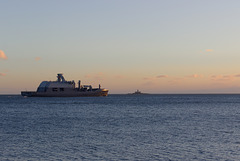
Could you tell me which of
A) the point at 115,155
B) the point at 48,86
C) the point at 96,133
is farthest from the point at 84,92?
the point at 115,155

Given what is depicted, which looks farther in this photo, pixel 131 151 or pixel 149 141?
pixel 149 141

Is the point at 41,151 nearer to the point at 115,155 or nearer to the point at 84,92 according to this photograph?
the point at 115,155

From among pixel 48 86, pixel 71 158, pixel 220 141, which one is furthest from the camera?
pixel 48 86

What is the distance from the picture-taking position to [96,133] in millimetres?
34219

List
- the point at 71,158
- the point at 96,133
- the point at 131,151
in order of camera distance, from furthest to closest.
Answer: the point at 96,133
the point at 131,151
the point at 71,158

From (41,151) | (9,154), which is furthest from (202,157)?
(9,154)

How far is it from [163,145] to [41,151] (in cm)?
935

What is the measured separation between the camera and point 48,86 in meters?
180

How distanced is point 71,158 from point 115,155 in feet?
9.79

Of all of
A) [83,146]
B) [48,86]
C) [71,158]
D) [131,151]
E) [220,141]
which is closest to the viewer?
[71,158]

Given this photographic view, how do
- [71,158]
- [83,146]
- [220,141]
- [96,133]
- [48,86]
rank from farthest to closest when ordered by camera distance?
[48,86]
[96,133]
[220,141]
[83,146]
[71,158]

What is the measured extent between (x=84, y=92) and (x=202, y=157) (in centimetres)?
17051

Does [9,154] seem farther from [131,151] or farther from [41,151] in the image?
[131,151]

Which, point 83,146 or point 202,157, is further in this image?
point 83,146
